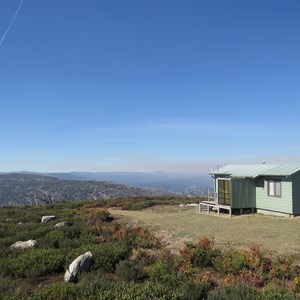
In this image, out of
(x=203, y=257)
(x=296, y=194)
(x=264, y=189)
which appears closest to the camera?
(x=203, y=257)

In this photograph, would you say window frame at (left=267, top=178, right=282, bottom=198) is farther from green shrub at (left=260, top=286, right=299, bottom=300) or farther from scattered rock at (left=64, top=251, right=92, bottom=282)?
green shrub at (left=260, top=286, right=299, bottom=300)

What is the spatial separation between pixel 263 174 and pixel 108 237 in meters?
10.0

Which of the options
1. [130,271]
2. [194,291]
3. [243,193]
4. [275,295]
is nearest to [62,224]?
[130,271]

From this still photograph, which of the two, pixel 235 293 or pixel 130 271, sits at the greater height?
pixel 235 293

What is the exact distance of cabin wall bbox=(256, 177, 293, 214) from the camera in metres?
18.7

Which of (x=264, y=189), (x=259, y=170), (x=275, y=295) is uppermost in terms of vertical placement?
(x=259, y=170)

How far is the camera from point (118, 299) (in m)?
6.30

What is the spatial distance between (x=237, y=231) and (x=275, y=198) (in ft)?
17.5

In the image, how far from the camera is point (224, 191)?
21.7 meters

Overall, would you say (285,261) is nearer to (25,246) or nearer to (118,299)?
(118,299)

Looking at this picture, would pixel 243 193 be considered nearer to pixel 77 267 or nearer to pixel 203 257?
pixel 203 257

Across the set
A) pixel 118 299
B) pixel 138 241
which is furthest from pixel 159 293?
pixel 138 241

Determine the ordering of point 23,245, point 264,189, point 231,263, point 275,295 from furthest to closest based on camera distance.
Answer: point 264,189 → point 23,245 → point 231,263 → point 275,295

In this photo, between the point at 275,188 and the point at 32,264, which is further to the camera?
the point at 275,188
